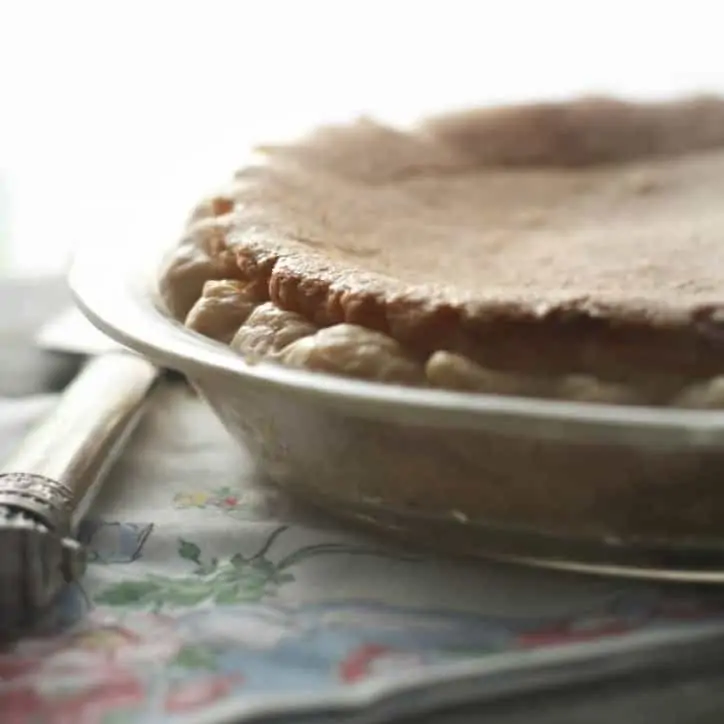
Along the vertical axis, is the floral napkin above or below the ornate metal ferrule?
below

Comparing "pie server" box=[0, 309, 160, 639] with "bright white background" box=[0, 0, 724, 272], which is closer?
"pie server" box=[0, 309, 160, 639]

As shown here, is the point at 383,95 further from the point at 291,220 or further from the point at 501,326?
the point at 501,326

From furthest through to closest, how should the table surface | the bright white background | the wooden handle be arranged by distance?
the bright white background, the wooden handle, the table surface

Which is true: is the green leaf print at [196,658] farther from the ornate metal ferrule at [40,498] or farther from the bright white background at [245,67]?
the bright white background at [245,67]

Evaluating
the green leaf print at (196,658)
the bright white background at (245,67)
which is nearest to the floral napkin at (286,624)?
the green leaf print at (196,658)

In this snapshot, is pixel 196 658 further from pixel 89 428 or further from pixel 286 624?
pixel 89 428

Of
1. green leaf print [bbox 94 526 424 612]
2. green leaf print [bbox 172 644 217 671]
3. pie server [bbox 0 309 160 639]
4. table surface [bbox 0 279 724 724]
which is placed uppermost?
pie server [bbox 0 309 160 639]

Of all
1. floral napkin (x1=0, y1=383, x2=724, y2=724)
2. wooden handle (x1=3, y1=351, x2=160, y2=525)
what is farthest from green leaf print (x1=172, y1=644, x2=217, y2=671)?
wooden handle (x1=3, y1=351, x2=160, y2=525)

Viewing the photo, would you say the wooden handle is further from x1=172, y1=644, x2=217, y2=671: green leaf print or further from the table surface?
the table surface
